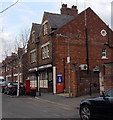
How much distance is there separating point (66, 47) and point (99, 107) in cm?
2081

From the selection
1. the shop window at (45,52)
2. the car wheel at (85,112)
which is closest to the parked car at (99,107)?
the car wheel at (85,112)

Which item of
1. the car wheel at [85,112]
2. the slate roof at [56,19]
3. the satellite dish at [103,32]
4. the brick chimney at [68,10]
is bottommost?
the car wheel at [85,112]

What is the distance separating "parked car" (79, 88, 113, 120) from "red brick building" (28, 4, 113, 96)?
16.3 metres

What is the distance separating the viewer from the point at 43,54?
33.5 meters

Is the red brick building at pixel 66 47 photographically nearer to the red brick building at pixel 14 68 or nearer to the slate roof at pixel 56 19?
the slate roof at pixel 56 19

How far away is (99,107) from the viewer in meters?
10.0

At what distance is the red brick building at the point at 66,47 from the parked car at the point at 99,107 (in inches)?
644

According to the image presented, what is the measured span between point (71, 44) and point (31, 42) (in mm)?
10157

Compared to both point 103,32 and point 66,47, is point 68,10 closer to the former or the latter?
point 103,32

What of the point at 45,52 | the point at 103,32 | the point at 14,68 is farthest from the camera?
the point at 14,68

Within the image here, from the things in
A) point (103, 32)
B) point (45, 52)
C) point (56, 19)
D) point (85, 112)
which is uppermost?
point (56, 19)

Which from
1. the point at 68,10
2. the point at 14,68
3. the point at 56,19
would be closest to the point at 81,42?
the point at 56,19

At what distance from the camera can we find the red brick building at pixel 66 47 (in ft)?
97.3

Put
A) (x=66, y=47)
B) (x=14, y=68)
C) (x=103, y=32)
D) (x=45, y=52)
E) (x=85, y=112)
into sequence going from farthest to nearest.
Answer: (x=14, y=68) → (x=103, y=32) → (x=45, y=52) → (x=66, y=47) → (x=85, y=112)
